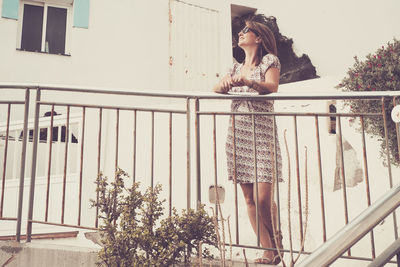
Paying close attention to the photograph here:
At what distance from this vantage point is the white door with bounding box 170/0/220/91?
7.80 metres

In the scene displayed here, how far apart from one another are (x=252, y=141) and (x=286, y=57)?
20.9 feet

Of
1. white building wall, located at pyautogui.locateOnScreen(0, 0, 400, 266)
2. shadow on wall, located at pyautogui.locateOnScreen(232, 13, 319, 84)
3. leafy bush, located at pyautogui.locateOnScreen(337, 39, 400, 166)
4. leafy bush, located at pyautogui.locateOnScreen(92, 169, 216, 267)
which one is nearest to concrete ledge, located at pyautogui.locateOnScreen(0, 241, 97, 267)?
leafy bush, located at pyautogui.locateOnScreen(92, 169, 216, 267)

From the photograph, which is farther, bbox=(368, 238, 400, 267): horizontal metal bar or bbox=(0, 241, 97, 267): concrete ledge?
bbox=(0, 241, 97, 267): concrete ledge

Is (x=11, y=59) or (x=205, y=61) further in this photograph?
(x=205, y=61)

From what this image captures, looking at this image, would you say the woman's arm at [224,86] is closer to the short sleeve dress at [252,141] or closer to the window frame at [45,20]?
the short sleeve dress at [252,141]

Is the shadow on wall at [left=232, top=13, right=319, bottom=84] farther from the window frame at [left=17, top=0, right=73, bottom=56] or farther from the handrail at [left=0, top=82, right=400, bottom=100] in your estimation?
the handrail at [left=0, top=82, right=400, bottom=100]

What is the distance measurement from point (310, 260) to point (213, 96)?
1.75 metres

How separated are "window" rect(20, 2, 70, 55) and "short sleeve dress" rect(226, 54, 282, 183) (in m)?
5.35

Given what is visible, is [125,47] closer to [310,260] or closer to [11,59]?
[11,59]

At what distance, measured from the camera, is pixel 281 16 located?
29.3 feet

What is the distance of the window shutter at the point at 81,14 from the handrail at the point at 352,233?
22.8 feet

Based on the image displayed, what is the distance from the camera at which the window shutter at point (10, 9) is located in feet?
22.0

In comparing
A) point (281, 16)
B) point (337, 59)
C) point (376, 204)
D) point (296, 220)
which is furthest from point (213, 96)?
point (281, 16)

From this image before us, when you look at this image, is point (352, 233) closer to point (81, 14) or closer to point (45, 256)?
point (45, 256)
